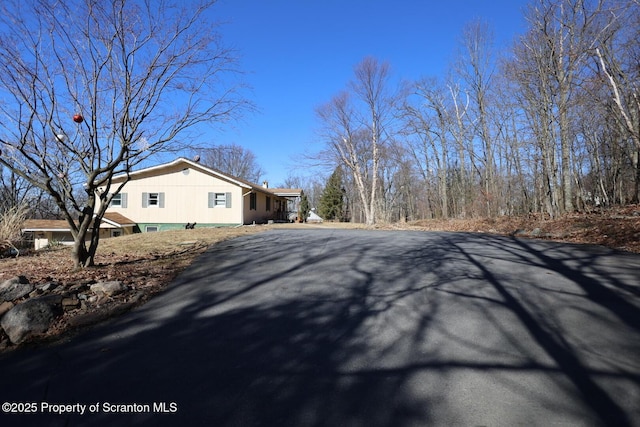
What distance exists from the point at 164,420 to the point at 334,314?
2.11 m

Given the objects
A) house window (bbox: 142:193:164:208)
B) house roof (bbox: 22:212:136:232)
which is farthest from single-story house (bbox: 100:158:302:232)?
house roof (bbox: 22:212:136:232)

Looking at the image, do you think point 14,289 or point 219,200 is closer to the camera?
point 14,289

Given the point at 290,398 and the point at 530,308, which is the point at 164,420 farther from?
Result: the point at 530,308

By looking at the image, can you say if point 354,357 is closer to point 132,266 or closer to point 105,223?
point 132,266

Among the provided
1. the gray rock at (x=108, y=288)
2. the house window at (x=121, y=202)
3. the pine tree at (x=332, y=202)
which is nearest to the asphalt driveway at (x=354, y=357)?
the gray rock at (x=108, y=288)

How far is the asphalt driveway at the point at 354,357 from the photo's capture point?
229 cm

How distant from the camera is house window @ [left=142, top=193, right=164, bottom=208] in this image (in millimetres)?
22156

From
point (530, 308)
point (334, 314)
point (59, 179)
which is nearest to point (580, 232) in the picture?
point (530, 308)

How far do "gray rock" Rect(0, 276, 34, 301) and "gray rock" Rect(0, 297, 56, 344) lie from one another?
2.11 ft

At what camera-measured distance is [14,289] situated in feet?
14.0

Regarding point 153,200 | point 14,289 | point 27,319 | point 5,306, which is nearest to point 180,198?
point 153,200

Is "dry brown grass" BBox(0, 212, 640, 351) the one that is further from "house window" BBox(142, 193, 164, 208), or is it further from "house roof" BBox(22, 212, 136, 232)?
"house window" BBox(142, 193, 164, 208)

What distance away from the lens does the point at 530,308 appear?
405 cm

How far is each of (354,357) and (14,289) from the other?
14.1 feet
